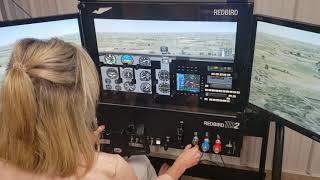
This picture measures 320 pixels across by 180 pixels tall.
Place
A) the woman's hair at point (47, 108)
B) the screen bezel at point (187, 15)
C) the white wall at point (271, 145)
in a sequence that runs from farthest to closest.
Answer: the white wall at point (271, 145)
the screen bezel at point (187, 15)
the woman's hair at point (47, 108)

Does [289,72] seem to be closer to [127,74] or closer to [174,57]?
[174,57]

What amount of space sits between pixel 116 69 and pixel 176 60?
0.29 metres

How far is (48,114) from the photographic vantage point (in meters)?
0.85

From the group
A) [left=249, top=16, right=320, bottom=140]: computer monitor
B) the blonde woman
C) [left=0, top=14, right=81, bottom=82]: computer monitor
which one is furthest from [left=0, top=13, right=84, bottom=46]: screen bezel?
[left=249, top=16, right=320, bottom=140]: computer monitor

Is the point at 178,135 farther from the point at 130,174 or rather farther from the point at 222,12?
the point at 222,12

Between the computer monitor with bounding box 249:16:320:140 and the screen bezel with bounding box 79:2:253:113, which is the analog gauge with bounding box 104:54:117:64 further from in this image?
the computer monitor with bounding box 249:16:320:140

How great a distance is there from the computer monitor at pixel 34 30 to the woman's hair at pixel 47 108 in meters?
0.48

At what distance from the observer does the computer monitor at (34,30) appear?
131 centimetres

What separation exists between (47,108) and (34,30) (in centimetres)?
66

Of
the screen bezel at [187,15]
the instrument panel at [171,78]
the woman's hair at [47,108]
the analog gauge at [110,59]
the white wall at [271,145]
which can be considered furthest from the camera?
the white wall at [271,145]

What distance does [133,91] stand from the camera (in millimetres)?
1540

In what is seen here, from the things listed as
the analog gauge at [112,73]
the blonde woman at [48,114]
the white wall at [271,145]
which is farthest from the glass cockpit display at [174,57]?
the white wall at [271,145]

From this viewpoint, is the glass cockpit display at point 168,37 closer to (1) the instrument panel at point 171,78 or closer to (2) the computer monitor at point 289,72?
(1) the instrument panel at point 171,78

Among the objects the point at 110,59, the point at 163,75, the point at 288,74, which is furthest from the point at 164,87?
the point at 288,74
